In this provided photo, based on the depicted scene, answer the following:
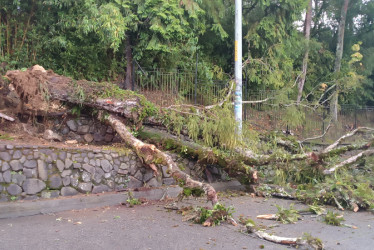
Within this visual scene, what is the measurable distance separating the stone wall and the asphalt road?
626 mm

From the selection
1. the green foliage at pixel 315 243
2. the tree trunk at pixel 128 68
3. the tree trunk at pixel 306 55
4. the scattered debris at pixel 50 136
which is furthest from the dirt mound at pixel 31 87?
the tree trunk at pixel 306 55

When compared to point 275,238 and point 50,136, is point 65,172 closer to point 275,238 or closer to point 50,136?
point 50,136

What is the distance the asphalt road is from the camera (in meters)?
5.06

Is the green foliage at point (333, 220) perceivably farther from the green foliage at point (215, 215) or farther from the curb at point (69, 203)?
the curb at point (69, 203)

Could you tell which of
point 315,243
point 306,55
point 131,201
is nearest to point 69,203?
point 131,201

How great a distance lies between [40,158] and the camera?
23.9 ft

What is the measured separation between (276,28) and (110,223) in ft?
38.2

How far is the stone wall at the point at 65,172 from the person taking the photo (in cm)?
691

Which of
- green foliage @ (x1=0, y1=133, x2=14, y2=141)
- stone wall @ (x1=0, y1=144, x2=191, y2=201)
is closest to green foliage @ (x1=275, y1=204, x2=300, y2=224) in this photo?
stone wall @ (x1=0, y1=144, x2=191, y2=201)

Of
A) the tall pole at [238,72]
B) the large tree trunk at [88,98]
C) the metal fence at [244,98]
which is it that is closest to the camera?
the large tree trunk at [88,98]

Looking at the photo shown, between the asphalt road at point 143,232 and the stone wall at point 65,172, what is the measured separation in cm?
63

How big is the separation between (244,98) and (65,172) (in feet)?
28.5

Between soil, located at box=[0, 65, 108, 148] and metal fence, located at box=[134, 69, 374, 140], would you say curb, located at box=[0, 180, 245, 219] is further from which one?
metal fence, located at box=[134, 69, 374, 140]

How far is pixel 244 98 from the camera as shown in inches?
570
